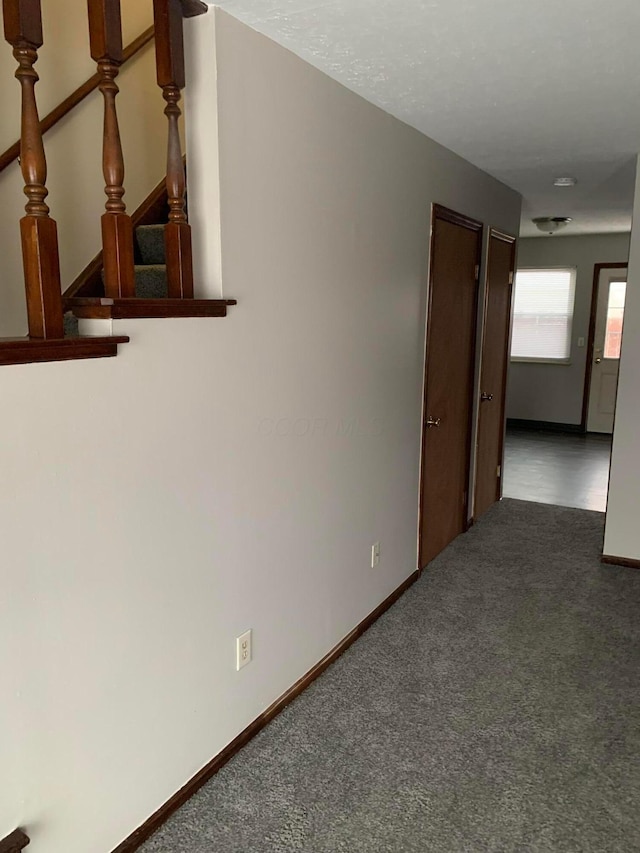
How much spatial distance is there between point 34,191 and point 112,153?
0.25 metres

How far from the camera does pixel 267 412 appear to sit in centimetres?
212

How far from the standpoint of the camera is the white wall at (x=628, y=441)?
3496mm

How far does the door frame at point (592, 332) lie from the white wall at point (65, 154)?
5845 mm

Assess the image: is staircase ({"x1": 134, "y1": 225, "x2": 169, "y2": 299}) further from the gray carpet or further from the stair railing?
the gray carpet

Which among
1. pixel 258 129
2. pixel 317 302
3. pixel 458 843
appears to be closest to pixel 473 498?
pixel 317 302

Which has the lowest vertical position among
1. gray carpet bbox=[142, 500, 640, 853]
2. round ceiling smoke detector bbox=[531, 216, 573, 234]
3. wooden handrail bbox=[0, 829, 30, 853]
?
gray carpet bbox=[142, 500, 640, 853]

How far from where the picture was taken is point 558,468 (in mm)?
5918

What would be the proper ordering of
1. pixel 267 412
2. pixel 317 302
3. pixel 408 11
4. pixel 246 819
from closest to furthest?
pixel 408 11 → pixel 246 819 → pixel 267 412 → pixel 317 302

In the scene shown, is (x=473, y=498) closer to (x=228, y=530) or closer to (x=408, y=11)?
(x=228, y=530)

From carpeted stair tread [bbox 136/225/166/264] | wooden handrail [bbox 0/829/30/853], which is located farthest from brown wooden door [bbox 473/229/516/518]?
wooden handrail [bbox 0/829/30/853]

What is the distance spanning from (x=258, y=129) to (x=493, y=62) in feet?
Result: 2.66

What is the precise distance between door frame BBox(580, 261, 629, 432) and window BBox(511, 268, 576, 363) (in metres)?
0.22

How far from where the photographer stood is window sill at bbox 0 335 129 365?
1.29 metres

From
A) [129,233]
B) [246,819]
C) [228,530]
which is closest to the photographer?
[129,233]
